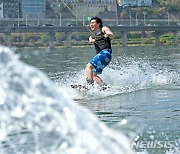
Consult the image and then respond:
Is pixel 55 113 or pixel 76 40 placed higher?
pixel 55 113

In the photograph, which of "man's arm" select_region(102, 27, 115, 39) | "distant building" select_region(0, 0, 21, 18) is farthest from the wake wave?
"distant building" select_region(0, 0, 21, 18)

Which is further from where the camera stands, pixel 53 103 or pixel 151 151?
pixel 151 151

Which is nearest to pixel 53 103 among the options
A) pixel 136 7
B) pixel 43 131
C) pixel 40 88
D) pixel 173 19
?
pixel 40 88

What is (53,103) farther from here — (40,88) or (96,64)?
(96,64)

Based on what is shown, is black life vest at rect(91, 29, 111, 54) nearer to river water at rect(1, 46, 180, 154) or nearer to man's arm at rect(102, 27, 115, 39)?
man's arm at rect(102, 27, 115, 39)

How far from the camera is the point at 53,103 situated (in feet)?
15.1

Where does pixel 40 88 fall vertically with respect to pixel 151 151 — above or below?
above

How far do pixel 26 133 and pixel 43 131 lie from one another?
2.36 ft

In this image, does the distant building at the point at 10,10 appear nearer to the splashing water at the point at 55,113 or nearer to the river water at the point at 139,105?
the river water at the point at 139,105

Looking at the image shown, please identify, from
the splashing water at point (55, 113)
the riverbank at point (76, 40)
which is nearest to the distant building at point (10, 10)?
the riverbank at point (76, 40)

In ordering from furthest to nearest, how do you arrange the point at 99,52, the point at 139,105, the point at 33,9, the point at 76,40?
the point at 33,9 < the point at 76,40 < the point at 99,52 < the point at 139,105

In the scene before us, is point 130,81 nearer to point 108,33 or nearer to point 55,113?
point 108,33

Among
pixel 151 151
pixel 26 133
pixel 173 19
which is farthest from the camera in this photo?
pixel 173 19

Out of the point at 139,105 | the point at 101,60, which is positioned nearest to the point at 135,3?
the point at 101,60
